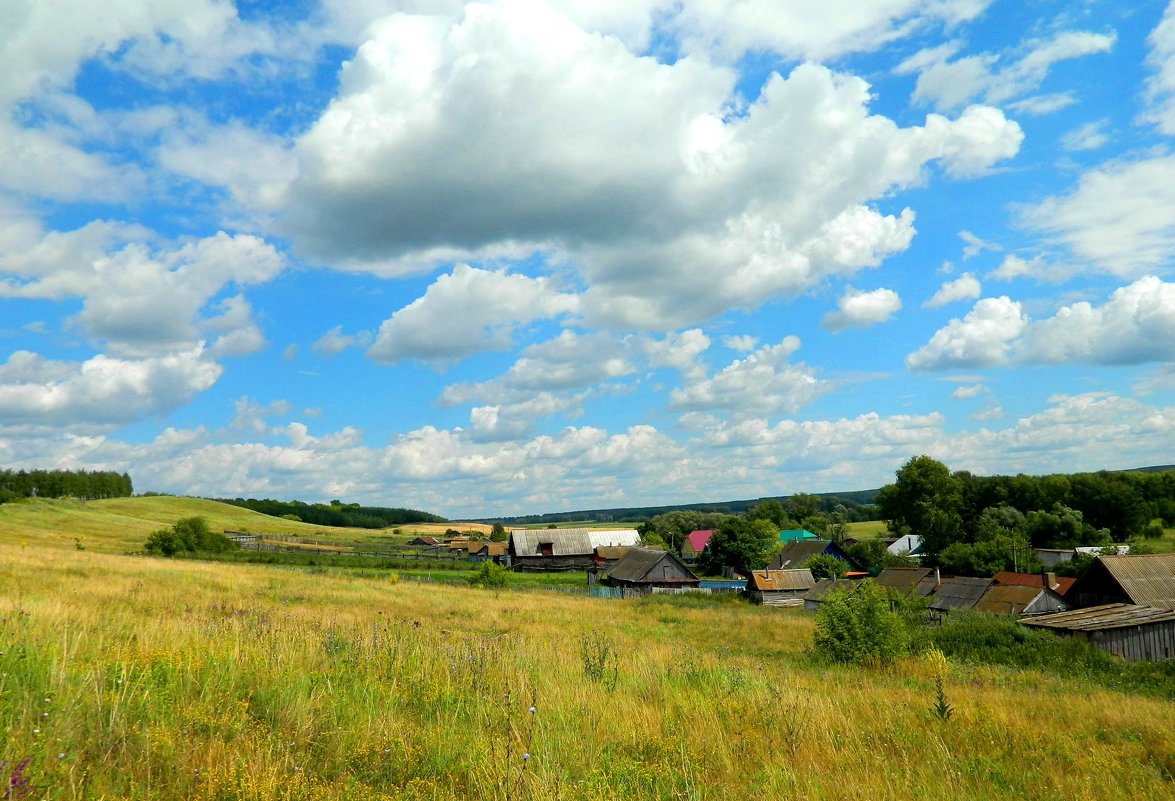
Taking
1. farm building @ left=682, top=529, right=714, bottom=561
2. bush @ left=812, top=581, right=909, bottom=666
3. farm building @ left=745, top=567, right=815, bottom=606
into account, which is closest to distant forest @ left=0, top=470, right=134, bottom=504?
farm building @ left=682, top=529, right=714, bottom=561

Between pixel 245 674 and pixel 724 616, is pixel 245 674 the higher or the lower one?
the higher one

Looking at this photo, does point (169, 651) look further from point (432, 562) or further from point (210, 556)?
point (432, 562)

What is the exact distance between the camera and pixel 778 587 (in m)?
57.2

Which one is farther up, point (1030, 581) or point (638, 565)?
point (1030, 581)

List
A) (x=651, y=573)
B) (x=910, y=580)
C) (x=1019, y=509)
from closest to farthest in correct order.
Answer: (x=910, y=580), (x=651, y=573), (x=1019, y=509)

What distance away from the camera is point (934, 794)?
5.00 meters

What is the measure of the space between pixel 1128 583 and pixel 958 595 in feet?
30.9

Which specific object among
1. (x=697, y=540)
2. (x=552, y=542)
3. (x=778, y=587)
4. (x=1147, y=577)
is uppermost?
(x=1147, y=577)

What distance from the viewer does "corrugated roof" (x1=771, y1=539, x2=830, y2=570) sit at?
256 feet

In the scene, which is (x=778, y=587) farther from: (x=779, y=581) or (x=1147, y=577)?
(x=1147, y=577)

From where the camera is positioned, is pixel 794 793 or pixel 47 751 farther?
pixel 794 793

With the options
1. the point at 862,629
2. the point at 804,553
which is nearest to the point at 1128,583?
the point at 862,629

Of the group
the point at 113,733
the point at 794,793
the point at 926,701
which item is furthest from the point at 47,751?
the point at 926,701

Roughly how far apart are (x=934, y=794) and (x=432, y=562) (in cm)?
7524
